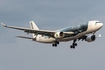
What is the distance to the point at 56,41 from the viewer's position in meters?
126

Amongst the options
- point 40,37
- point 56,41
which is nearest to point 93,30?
point 56,41

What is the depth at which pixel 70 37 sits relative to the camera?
123 m

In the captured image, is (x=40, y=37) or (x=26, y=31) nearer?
(x=26, y=31)

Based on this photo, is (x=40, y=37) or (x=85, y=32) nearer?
(x=85, y=32)

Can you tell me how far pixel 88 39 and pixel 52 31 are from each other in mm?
9598

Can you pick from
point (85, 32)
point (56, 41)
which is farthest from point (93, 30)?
point (56, 41)

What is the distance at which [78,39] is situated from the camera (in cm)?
12825

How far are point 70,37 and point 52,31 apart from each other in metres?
6.02

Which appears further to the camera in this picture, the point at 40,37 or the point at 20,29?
the point at 40,37

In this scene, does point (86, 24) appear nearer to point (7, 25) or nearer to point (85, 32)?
point (85, 32)

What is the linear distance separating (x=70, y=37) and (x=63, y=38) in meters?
2.14

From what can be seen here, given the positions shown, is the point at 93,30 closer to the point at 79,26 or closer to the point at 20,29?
the point at 79,26

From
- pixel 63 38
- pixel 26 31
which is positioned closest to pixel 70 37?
pixel 63 38

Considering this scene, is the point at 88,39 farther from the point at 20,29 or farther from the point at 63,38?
the point at 20,29
